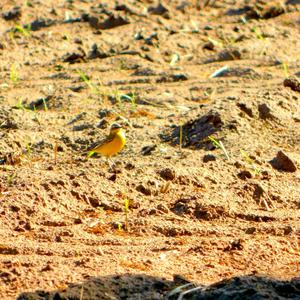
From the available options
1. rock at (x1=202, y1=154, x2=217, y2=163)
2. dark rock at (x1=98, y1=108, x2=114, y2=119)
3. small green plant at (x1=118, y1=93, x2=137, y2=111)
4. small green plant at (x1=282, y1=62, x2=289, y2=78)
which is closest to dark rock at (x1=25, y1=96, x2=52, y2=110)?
dark rock at (x1=98, y1=108, x2=114, y2=119)

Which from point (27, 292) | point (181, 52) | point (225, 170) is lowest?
point (181, 52)

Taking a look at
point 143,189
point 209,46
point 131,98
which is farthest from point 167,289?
point 209,46

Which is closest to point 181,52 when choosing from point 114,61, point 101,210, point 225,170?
point 114,61

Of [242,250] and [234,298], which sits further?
[242,250]

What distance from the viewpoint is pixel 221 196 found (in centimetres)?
675

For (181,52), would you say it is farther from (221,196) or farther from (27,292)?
(27,292)

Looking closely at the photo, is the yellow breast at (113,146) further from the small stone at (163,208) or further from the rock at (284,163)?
the rock at (284,163)

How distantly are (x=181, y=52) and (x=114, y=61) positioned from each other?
2.79 ft

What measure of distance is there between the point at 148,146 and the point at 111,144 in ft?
1.77

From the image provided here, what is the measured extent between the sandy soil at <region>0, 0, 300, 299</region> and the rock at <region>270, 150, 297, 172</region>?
0.04 feet

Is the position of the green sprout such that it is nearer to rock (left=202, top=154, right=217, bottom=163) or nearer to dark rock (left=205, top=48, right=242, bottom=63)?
dark rock (left=205, top=48, right=242, bottom=63)

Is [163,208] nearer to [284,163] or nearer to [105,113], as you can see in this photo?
[284,163]

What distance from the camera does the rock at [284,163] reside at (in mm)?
7285

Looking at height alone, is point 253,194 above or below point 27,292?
below
